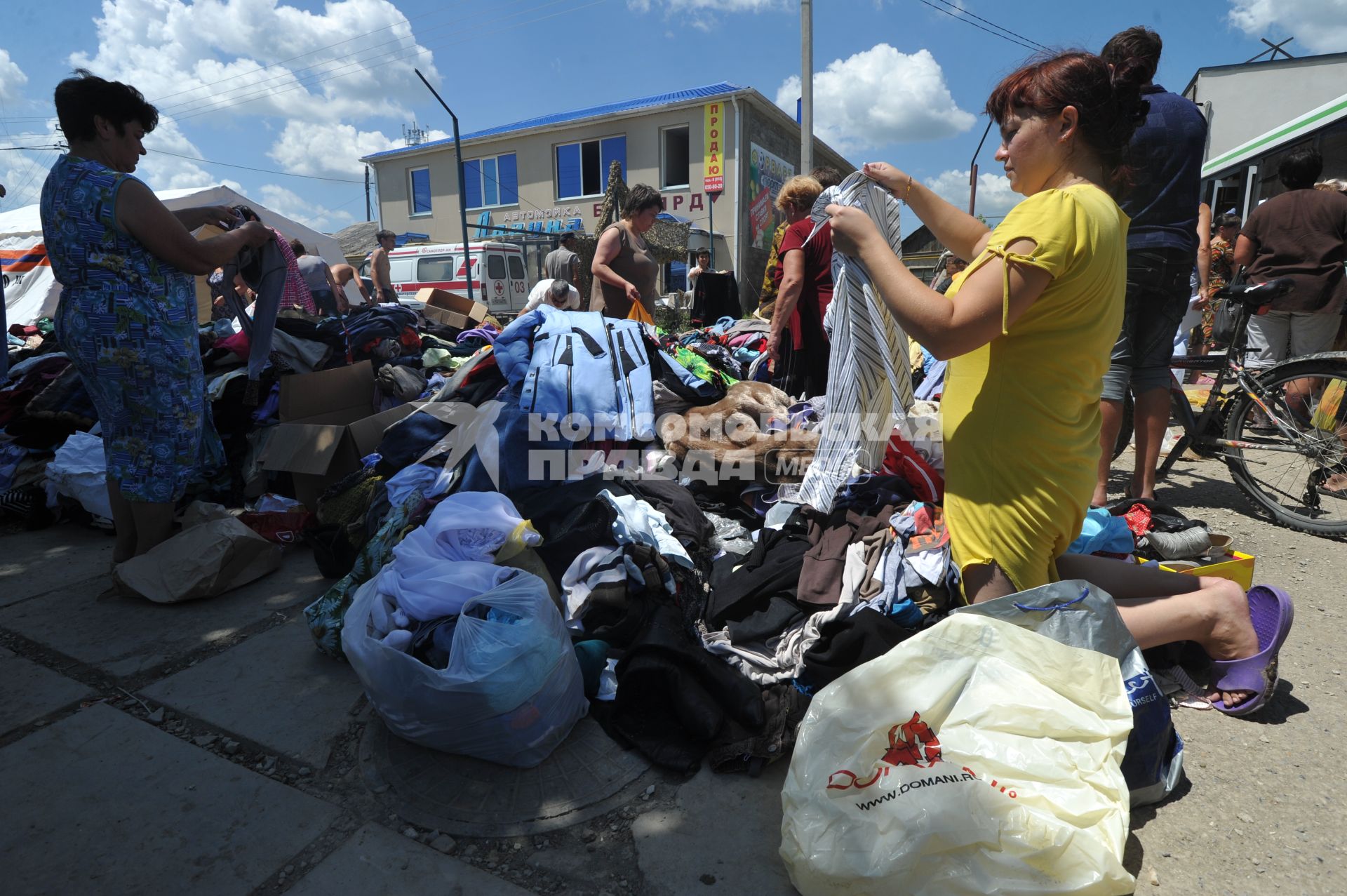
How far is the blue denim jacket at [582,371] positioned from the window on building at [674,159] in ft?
58.9

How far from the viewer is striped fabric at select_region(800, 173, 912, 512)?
2.39 m

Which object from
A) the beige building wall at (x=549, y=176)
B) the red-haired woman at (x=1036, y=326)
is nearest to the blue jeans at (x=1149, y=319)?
the red-haired woman at (x=1036, y=326)

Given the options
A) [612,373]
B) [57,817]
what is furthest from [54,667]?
[612,373]

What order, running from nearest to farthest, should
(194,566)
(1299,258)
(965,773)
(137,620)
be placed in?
1. (965,773)
2. (137,620)
3. (194,566)
4. (1299,258)

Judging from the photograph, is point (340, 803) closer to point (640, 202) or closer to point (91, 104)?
point (91, 104)

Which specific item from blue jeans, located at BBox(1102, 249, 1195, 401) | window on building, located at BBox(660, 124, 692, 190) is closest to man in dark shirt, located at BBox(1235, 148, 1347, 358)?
blue jeans, located at BBox(1102, 249, 1195, 401)

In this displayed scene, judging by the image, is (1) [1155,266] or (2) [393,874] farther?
(1) [1155,266]

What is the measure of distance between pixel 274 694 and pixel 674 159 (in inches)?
822

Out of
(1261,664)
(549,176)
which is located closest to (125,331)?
(1261,664)

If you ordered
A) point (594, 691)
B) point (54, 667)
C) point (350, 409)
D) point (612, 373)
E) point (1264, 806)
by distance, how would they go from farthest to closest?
point (350, 409) < point (612, 373) < point (54, 667) < point (594, 691) < point (1264, 806)

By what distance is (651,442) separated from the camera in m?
3.28

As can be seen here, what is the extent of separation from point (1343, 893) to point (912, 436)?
184cm

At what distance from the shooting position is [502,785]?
177cm

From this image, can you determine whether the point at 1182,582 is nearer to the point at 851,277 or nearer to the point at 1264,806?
the point at 1264,806
